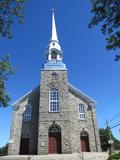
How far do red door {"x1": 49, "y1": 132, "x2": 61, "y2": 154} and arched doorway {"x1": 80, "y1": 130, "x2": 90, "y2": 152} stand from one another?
3318 millimetres

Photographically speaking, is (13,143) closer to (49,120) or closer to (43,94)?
(49,120)

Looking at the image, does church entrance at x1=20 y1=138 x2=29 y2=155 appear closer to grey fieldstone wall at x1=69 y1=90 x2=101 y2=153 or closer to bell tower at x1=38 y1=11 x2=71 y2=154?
bell tower at x1=38 y1=11 x2=71 y2=154

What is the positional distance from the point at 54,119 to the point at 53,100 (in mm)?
2763

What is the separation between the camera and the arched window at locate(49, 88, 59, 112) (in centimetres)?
2619

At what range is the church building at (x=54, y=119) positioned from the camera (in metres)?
24.6

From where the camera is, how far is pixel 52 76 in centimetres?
2842

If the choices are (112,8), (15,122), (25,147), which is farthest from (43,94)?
(112,8)

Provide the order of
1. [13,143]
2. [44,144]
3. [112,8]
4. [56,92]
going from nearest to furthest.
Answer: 1. [112,8]
2. [44,144]
3. [13,143]
4. [56,92]

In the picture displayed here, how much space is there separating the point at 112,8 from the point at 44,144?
1908cm

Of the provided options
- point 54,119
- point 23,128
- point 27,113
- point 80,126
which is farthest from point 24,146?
point 80,126

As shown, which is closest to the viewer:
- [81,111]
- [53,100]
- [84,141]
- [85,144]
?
[85,144]

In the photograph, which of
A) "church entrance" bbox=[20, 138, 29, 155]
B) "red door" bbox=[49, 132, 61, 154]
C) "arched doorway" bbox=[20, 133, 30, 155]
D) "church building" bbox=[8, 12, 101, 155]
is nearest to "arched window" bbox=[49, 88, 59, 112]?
"church building" bbox=[8, 12, 101, 155]

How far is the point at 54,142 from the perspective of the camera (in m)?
24.7

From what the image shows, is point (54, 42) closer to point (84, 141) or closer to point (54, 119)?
point (54, 119)
